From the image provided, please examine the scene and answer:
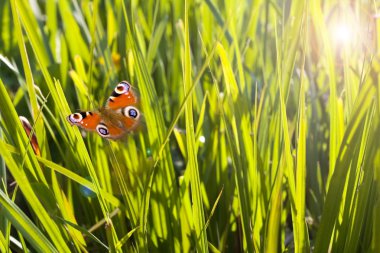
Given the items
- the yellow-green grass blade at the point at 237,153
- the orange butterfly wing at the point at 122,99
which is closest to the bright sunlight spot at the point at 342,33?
the yellow-green grass blade at the point at 237,153

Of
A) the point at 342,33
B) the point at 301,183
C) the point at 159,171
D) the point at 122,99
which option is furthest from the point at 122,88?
the point at 342,33

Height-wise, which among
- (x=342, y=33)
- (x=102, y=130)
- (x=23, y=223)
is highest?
(x=342, y=33)

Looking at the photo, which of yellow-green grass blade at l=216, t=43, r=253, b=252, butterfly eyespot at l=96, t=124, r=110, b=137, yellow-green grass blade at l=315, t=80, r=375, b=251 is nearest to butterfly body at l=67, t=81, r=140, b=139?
butterfly eyespot at l=96, t=124, r=110, b=137

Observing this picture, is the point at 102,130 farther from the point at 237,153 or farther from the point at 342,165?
the point at 342,165

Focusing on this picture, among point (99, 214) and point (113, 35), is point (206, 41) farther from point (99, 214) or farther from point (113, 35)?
point (99, 214)

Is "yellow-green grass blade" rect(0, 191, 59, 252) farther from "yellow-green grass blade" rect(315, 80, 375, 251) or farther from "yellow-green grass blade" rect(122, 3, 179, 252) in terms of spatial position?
"yellow-green grass blade" rect(315, 80, 375, 251)

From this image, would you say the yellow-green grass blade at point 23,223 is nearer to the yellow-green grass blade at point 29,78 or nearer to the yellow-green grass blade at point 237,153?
the yellow-green grass blade at point 29,78

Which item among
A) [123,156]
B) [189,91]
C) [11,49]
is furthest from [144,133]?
[11,49]
